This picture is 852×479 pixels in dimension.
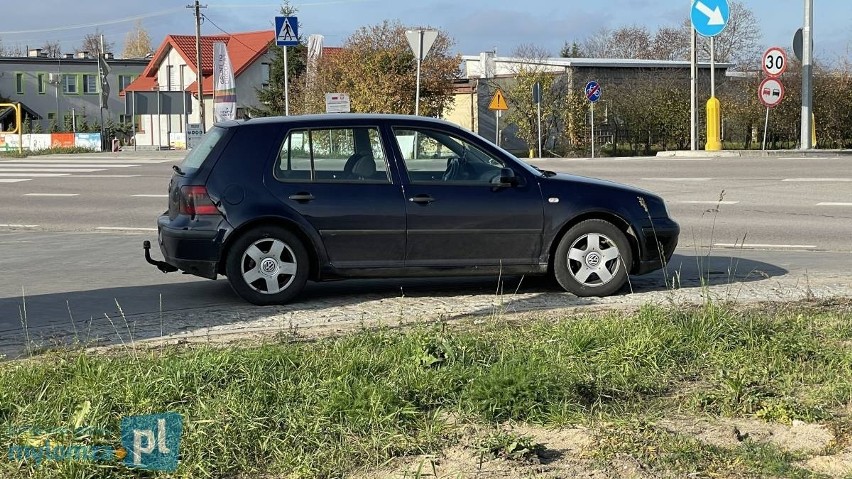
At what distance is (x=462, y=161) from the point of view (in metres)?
8.78

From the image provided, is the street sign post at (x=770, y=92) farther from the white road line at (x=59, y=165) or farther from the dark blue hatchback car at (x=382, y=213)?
the dark blue hatchback car at (x=382, y=213)

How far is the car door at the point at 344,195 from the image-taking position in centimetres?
852

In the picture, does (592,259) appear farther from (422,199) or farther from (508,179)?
(422,199)

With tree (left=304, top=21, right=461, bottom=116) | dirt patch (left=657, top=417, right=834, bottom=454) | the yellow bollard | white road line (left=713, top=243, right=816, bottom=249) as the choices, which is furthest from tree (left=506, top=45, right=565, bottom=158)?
dirt patch (left=657, top=417, right=834, bottom=454)

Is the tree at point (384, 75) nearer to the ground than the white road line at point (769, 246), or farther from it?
farther from it

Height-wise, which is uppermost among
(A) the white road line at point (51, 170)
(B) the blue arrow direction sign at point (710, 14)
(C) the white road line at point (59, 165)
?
(B) the blue arrow direction sign at point (710, 14)

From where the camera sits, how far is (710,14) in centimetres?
2864

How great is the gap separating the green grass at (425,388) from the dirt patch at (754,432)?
0.31ft

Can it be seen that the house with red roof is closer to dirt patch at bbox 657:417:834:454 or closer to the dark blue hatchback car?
the dark blue hatchback car

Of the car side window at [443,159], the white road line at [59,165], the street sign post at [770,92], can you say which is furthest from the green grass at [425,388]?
the white road line at [59,165]

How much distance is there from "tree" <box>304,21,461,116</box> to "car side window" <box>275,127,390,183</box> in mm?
33585

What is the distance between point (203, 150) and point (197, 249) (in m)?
0.85

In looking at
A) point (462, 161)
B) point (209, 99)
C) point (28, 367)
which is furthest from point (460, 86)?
point (28, 367)

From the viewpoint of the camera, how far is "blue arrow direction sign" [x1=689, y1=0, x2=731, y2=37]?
28484mm
